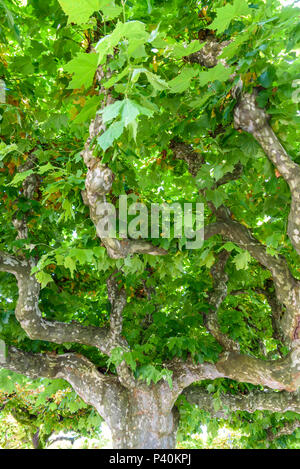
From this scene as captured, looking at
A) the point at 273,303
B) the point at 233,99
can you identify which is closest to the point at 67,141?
the point at 233,99

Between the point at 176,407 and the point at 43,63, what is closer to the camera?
the point at 43,63

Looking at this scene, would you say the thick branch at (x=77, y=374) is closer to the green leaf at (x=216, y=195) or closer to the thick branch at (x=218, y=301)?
the thick branch at (x=218, y=301)

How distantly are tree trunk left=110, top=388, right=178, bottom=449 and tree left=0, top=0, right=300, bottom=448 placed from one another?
0.02m

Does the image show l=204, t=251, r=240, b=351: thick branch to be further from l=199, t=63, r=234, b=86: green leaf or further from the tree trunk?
l=199, t=63, r=234, b=86: green leaf

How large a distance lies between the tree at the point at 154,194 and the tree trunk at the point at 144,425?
0.6 inches

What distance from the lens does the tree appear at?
2461 millimetres

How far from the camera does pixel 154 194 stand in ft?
18.6

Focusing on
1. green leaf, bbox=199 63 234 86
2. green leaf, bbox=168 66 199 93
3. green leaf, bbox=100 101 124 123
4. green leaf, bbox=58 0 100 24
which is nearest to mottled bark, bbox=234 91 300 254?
green leaf, bbox=199 63 234 86

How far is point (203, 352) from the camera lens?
14.7 feet

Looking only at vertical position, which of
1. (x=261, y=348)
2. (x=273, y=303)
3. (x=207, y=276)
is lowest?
(x=261, y=348)

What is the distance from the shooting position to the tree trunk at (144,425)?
429 cm

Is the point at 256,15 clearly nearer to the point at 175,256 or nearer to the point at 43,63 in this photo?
the point at 43,63

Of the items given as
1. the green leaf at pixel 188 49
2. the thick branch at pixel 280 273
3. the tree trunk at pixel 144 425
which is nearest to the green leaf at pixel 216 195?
the thick branch at pixel 280 273

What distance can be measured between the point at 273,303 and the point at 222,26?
4370 millimetres
